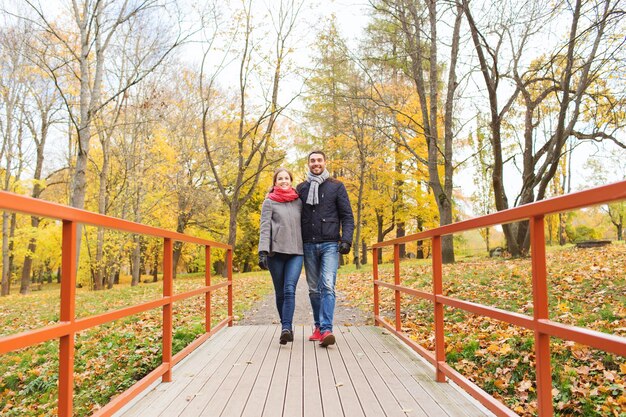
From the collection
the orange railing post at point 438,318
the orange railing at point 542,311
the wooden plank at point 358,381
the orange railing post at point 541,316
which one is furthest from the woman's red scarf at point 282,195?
the orange railing post at point 541,316

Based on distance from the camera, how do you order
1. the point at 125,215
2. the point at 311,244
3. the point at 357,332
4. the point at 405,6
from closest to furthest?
the point at 311,244, the point at 357,332, the point at 405,6, the point at 125,215

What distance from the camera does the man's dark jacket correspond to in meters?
5.05

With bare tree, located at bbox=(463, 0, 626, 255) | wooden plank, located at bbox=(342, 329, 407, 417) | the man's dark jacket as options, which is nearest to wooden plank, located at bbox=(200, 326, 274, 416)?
wooden plank, located at bbox=(342, 329, 407, 417)

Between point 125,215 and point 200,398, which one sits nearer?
point 200,398

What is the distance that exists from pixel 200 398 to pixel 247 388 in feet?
1.21

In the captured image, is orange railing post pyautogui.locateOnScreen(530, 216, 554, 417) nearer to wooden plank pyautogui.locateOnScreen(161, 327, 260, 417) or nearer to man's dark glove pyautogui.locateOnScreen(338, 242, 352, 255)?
wooden plank pyautogui.locateOnScreen(161, 327, 260, 417)

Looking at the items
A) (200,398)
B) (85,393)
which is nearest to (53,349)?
(85,393)

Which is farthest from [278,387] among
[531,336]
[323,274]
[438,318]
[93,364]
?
[93,364]

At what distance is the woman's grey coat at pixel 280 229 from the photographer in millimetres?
4979

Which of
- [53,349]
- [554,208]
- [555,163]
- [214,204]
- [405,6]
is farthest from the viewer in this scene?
[214,204]

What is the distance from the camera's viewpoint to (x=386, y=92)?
16.9 m

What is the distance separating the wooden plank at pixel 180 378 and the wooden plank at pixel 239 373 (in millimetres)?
277

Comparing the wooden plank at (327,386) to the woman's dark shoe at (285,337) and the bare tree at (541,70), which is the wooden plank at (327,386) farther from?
the bare tree at (541,70)

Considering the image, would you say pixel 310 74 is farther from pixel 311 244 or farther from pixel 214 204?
pixel 311 244
